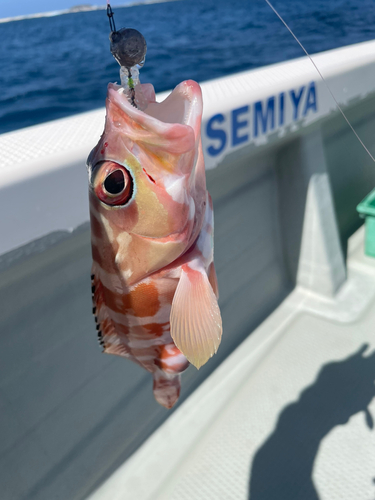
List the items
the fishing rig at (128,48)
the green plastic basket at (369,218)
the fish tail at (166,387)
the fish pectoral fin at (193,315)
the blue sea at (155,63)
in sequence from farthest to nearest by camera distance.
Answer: the blue sea at (155,63), the green plastic basket at (369,218), the fish tail at (166,387), the fish pectoral fin at (193,315), the fishing rig at (128,48)

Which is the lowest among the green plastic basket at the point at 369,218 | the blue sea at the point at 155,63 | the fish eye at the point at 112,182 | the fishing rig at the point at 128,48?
the blue sea at the point at 155,63

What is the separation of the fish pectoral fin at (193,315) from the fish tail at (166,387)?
34 centimetres

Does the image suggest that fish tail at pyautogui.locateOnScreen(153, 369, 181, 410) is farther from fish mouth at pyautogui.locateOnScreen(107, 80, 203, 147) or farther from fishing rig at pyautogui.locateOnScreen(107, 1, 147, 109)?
fishing rig at pyautogui.locateOnScreen(107, 1, 147, 109)

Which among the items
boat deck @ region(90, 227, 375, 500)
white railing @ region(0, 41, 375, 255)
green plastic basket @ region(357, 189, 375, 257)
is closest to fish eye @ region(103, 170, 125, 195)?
white railing @ region(0, 41, 375, 255)

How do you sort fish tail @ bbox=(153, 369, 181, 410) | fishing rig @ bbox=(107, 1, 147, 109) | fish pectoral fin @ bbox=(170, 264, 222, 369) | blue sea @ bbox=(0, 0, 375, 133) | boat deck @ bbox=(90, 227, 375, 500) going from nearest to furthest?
fishing rig @ bbox=(107, 1, 147, 109) < fish pectoral fin @ bbox=(170, 264, 222, 369) < fish tail @ bbox=(153, 369, 181, 410) < boat deck @ bbox=(90, 227, 375, 500) < blue sea @ bbox=(0, 0, 375, 133)

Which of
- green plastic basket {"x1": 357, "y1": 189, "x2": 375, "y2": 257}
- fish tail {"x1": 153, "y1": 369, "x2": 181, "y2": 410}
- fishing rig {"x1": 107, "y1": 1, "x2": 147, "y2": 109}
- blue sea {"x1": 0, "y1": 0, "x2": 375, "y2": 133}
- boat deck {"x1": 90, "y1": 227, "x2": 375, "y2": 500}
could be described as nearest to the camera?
fishing rig {"x1": 107, "y1": 1, "x2": 147, "y2": 109}

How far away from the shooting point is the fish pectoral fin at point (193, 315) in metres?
0.86

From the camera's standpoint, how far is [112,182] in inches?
30.4

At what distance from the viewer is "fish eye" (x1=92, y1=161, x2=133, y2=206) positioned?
77 centimetres

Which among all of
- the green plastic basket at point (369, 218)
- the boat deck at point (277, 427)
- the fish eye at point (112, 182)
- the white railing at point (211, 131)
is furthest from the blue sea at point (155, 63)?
the fish eye at point (112, 182)

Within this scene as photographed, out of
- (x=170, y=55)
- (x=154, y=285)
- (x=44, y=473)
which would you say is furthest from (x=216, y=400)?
(x=170, y=55)

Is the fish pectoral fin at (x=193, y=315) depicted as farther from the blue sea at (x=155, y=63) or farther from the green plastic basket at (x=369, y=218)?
the blue sea at (x=155, y=63)

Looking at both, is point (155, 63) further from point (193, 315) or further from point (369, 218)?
point (193, 315)

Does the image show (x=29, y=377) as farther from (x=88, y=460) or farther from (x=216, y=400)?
(x=216, y=400)
